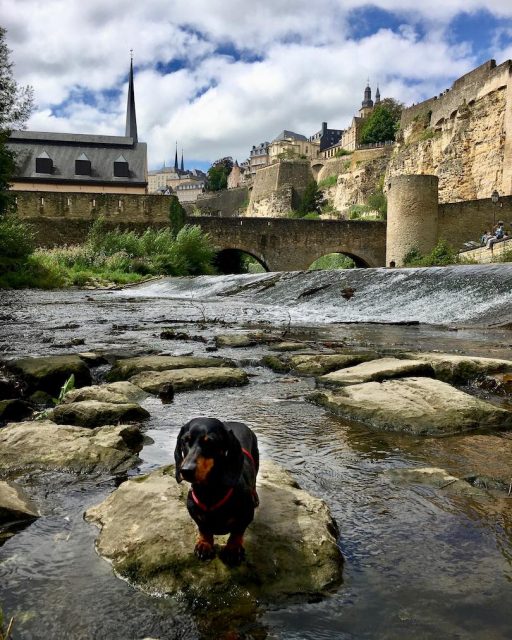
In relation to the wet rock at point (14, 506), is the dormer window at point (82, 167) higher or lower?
higher

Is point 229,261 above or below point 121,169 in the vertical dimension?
below

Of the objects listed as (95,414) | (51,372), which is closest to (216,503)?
(95,414)

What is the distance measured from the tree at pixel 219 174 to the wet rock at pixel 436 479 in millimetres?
102794

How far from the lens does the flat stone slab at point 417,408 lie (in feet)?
10.4

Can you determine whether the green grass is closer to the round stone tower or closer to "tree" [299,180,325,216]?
the round stone tower

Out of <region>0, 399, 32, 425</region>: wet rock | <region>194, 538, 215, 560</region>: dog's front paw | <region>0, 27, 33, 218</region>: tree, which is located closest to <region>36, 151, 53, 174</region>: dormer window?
<region>0, 27, 33, 218</region>: tree

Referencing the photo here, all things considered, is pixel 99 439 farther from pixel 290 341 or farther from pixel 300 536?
pixel 290 341

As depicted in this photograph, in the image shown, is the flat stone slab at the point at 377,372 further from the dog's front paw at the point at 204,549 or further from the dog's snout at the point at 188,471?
the dog's snout at the point at 188,471

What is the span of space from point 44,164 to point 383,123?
43.2 meters

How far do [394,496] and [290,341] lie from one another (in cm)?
471

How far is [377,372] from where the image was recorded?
13.9ft

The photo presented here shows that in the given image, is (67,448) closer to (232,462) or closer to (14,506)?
(14,506)

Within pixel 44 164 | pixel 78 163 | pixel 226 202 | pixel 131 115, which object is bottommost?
pixel 44 164

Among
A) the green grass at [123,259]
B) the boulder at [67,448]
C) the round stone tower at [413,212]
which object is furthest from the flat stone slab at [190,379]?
the round stone tower at [413,212]
